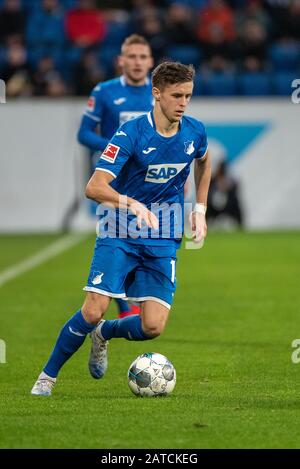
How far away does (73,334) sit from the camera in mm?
7113

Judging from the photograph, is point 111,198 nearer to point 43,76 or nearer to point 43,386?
point 43,386

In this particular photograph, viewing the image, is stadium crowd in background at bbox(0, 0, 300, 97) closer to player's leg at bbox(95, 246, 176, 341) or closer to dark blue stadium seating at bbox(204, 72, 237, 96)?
dark blue stadium seating at bbox(204, 72, 237, 96)

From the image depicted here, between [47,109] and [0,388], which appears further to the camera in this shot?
[47,109]

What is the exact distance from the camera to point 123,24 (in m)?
22.4

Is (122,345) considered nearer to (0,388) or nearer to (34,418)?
(0,388)

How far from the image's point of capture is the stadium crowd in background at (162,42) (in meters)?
21.1

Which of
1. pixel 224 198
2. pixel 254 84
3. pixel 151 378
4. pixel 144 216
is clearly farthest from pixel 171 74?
pixel 254 84

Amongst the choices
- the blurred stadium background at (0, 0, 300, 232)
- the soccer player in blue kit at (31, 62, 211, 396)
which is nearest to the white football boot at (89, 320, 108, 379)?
the soccer player in blue kit at (31, 62, 211, 396)

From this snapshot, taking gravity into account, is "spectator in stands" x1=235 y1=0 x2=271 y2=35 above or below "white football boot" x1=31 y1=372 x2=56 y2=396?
above

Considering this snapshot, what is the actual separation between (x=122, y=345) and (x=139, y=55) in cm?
249

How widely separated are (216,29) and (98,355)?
50.1 feet

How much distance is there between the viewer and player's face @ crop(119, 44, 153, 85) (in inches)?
393

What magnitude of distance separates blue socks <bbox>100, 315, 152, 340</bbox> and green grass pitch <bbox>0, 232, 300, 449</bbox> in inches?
13.2

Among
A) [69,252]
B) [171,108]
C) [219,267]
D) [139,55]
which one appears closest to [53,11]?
[69,252]
